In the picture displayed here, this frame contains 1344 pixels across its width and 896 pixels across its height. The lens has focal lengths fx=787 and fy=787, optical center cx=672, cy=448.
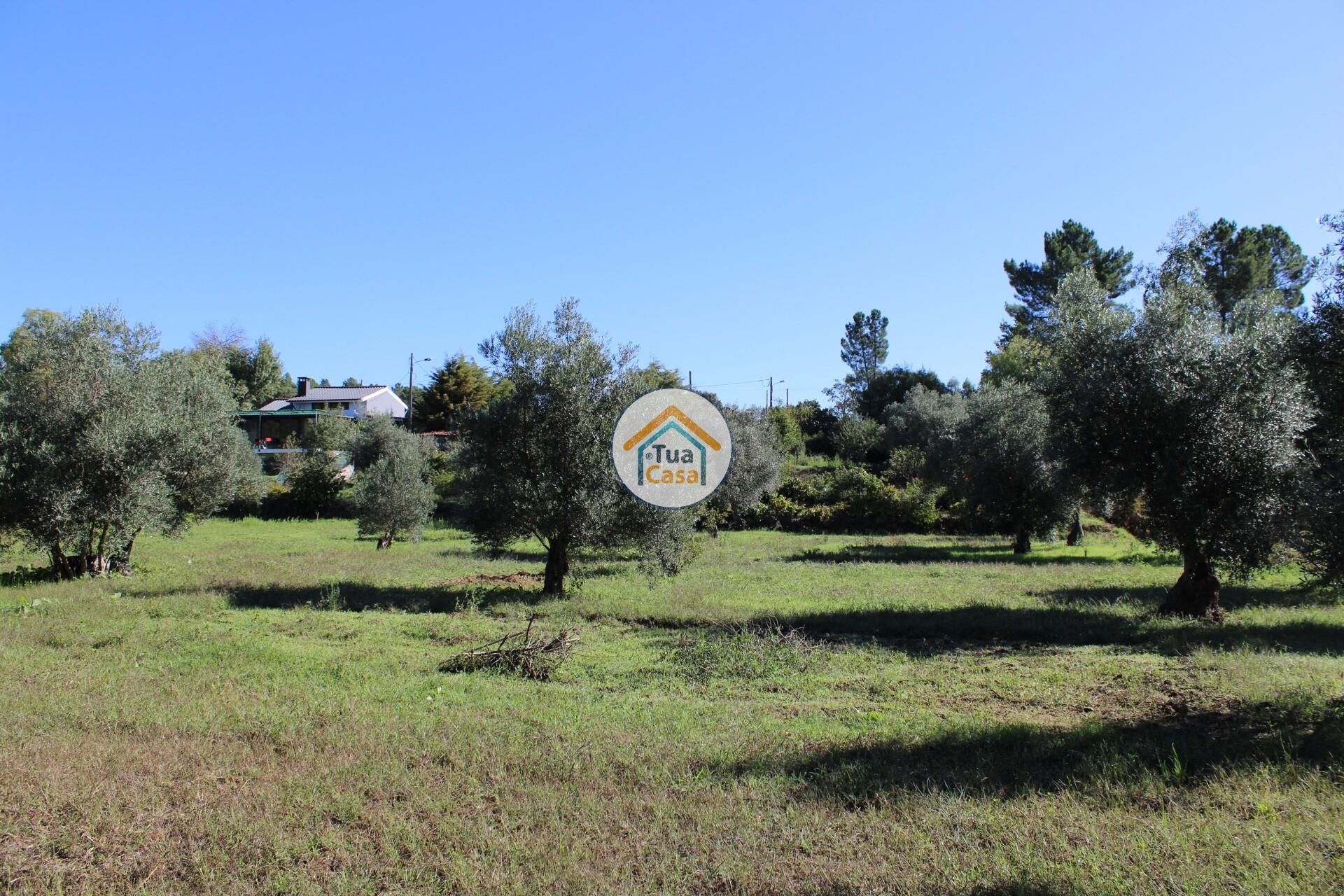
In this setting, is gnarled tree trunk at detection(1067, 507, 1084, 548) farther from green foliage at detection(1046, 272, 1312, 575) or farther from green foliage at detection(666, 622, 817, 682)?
green foliage at detection(666, 622, 817, 682)

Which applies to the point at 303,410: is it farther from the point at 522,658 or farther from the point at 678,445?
the point at 522,658

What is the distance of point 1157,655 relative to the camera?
10922 millimetres

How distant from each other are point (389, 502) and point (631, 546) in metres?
13.8

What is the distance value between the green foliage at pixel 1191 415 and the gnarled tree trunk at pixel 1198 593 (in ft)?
0.28

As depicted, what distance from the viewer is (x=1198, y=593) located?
1386cm

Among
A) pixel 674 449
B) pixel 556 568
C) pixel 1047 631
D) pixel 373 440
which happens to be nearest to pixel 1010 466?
pixel 1047 631

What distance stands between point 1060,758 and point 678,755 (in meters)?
3.12

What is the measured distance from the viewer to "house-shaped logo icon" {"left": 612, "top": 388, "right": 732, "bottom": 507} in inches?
419

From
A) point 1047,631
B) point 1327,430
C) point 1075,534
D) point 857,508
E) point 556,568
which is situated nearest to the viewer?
point 1327,430

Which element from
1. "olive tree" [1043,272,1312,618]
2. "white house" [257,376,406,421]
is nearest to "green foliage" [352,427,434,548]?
"olive tree" [1043,272,1312,618]

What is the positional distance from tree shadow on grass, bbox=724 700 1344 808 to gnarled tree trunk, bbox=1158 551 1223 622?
6700 mm

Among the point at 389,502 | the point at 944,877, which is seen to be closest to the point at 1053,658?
the point at 944,877

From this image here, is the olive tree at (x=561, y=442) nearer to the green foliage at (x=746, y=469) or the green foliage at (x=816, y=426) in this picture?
the green foliage at (x=746, y=469)

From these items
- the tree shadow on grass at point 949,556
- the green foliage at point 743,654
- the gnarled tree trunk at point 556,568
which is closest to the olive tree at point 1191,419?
→ the green foliage at point 743,654
